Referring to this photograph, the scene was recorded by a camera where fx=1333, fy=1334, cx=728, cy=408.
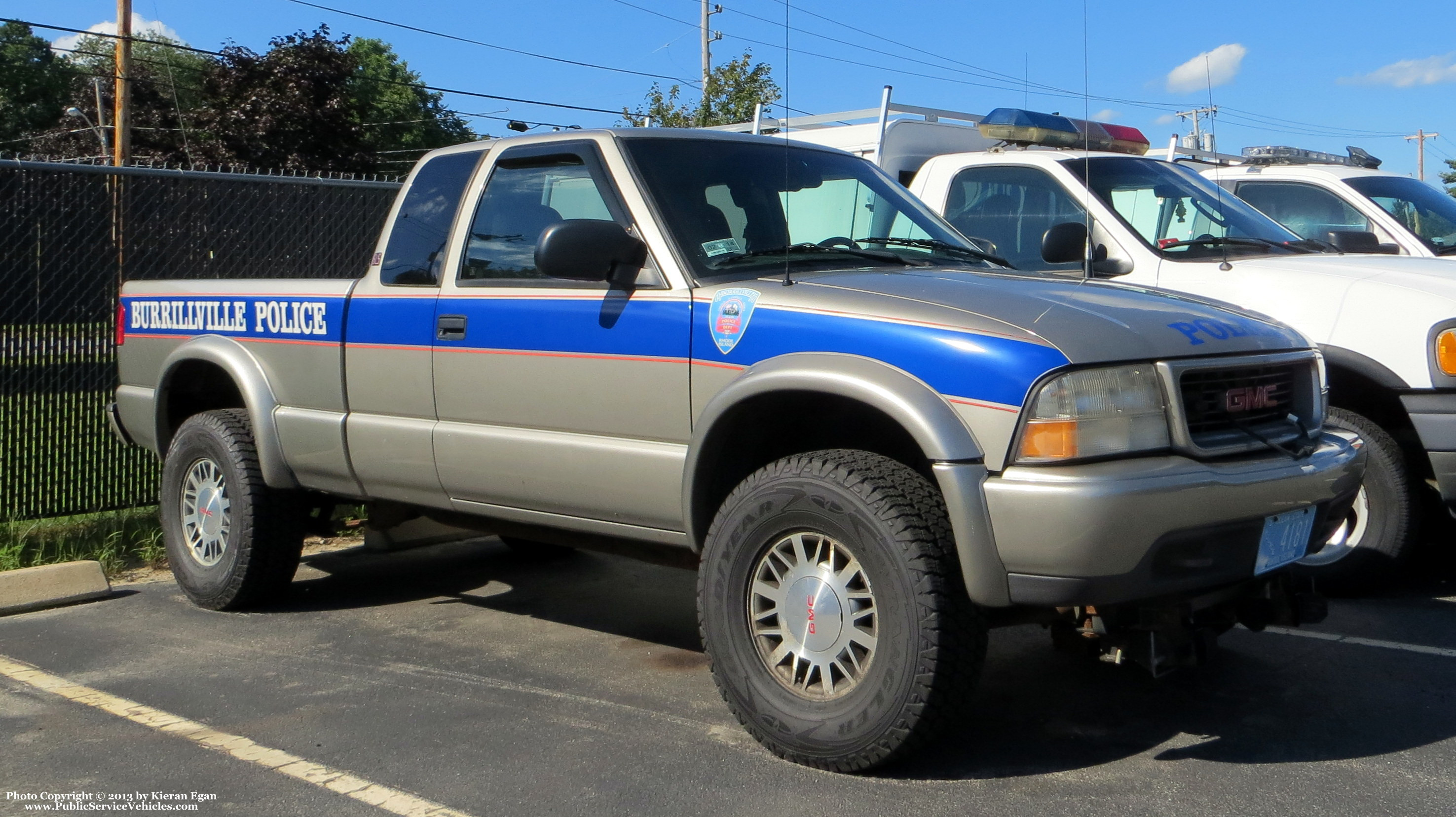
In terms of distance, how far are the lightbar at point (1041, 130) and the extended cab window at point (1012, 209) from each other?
33.7 inches

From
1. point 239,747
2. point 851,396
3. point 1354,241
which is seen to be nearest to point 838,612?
point 851,396

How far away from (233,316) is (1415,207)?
6.92m

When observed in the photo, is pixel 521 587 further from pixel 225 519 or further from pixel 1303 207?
pixel 1303 207

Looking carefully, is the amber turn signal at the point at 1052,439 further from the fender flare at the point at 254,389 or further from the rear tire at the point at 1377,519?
the fender flare at the point at 254,389

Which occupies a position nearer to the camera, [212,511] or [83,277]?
[212,511]

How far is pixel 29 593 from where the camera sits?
6.10m

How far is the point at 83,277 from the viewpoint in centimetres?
743

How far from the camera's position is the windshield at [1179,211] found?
21.2 ft

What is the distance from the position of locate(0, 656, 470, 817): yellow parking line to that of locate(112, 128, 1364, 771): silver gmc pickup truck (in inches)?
38.7

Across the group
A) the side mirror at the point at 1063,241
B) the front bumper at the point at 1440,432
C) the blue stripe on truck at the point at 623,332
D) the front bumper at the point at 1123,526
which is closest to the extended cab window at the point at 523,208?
the blue stripe on truck at the point at 623,332

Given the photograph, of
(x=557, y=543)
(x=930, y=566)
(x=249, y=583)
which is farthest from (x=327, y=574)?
(x=930, y=566)

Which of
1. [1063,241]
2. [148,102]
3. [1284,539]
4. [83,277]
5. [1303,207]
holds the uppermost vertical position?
[148,102]

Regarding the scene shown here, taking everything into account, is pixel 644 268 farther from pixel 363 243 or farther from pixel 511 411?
pixel 363 243

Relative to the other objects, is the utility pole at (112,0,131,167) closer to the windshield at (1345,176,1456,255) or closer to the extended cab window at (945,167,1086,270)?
the extended cab window at (945,167,1086,270)
